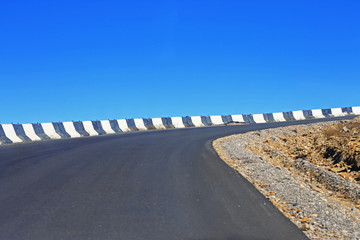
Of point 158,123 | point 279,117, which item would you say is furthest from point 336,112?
point 158,123

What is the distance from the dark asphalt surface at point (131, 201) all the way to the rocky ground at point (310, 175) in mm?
463

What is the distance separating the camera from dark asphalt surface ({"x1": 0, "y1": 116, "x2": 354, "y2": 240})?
18.7 feet

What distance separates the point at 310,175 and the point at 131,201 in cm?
574

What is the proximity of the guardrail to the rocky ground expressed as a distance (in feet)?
34.9

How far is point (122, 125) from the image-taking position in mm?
29219

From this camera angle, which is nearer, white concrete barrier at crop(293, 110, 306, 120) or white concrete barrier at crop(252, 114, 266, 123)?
white concrete barrier at crop(252, 114, 266, 123)

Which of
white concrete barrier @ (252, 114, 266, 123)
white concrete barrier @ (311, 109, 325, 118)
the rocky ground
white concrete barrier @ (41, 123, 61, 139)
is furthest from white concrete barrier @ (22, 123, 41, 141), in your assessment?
white concrete barrier @ (311, 109, 325, 118)

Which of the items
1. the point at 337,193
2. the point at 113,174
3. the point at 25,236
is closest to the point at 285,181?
the point at 337,193

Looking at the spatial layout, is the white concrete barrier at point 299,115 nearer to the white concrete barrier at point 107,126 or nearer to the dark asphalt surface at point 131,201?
the white concrete barrier at point 107,126

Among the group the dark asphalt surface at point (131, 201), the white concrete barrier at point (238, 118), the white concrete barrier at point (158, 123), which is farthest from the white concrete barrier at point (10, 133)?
the white concrete barrier at point (238, 118)

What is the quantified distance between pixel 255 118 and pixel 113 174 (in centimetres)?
3236

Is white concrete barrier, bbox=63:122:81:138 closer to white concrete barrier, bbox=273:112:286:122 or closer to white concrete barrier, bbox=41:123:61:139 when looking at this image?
white concrete barrier, bbox=41:123:61:139

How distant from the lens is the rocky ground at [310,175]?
6.88m

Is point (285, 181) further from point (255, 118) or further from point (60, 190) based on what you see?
point (255, 118)
